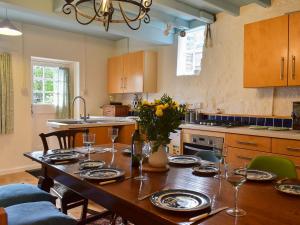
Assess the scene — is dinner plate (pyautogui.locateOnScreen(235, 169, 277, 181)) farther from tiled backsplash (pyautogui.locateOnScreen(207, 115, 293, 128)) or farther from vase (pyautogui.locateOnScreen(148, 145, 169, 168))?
tiled backsplash (pyautogui.locateOnScreen(207, 115, 293, 128))

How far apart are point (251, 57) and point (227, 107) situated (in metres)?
0.92

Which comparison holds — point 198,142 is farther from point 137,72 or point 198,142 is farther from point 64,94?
point 64,94

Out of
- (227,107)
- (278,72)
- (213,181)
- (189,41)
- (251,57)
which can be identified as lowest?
(213,181)

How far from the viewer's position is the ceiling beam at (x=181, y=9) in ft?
11.1

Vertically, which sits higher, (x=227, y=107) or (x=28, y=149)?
(x=227, y=107)

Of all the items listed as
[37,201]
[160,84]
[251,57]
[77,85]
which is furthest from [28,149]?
[251,57]

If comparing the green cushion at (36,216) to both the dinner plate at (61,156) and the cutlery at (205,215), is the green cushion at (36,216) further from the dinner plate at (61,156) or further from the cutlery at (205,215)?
the cutlery at (205,215)

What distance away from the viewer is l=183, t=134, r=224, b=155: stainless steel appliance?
10.9ft

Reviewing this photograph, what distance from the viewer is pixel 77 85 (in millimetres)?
5547

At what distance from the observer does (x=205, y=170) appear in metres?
1.71

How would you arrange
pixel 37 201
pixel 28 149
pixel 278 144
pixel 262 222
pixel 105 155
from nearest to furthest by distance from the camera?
pixel 262 222 → pixel 37 201 → pixel 105 155 → pixel 278 144 → pixel 28 149

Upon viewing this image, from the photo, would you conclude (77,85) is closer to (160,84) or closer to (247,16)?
(160,84)

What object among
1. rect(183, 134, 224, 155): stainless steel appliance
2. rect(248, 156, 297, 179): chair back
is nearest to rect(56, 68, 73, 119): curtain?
rect(183, 134, 224, 155): stainless steel appliance

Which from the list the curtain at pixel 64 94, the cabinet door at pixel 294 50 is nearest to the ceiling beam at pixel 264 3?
the cabinet door at pixel 294 50
